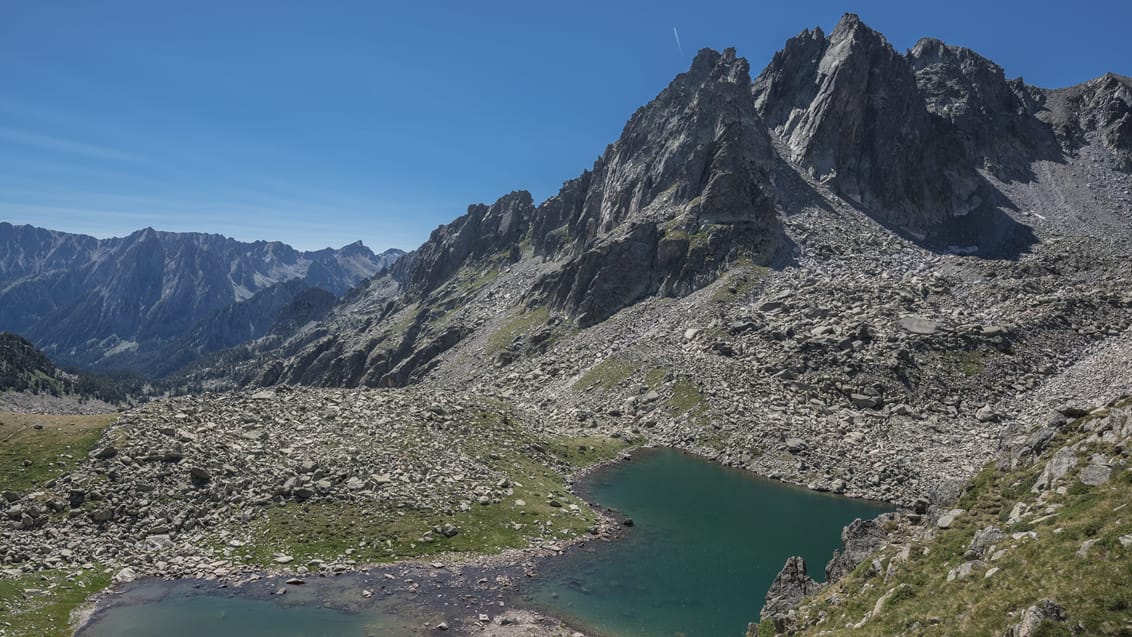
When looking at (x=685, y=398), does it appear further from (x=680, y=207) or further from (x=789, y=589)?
(x=680, y=207)

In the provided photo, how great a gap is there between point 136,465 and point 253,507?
1040 centimetres

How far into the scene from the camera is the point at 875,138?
16875 cm

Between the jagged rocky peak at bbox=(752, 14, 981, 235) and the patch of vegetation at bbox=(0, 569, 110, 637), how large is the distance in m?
163

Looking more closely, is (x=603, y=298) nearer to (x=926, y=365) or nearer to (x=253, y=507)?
(x=926, y=365)

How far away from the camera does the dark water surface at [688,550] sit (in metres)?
37.8

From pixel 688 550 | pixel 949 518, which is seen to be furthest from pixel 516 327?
pixel 949 518

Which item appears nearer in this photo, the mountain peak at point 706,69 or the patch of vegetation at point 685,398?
the patch of vegetation at point 685,398

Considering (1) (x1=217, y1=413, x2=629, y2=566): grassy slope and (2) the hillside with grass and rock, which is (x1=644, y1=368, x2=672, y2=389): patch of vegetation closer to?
(2) the hillside with grass and rock

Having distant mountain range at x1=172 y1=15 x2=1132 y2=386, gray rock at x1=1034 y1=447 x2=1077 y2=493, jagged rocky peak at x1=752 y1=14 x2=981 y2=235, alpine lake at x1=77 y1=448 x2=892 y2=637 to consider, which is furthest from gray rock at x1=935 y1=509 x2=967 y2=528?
jagged rocky peak at x1=752 y1=14 x2=981 y2=235

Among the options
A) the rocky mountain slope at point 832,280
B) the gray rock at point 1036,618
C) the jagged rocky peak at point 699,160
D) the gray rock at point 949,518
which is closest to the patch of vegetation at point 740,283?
the rocky mountain slope at point 832,280

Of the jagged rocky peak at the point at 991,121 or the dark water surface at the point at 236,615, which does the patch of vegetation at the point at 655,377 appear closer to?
the dark water surface at the point at 236,615

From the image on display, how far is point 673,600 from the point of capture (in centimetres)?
3981

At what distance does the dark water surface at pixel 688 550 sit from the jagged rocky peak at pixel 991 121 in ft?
527

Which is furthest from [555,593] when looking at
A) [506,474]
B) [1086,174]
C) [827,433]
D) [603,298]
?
[1086,174]
